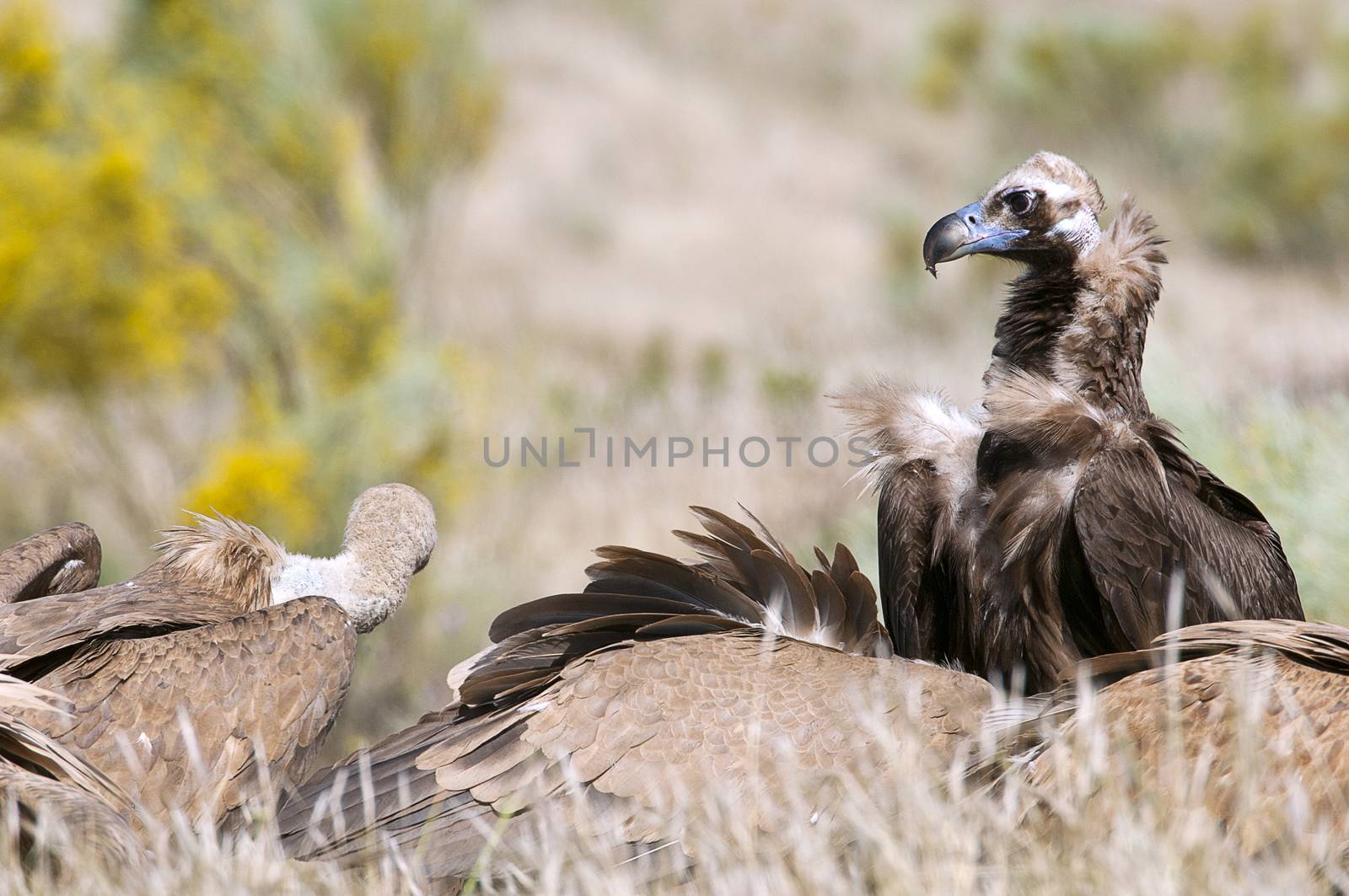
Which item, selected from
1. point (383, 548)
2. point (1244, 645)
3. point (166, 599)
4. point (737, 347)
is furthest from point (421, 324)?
point (1244, 645)

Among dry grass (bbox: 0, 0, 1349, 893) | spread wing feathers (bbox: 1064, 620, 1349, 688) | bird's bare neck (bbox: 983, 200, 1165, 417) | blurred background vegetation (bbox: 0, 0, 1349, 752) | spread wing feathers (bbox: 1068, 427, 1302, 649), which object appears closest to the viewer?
dry grass (bbox: 0, 0, 1349, 893)

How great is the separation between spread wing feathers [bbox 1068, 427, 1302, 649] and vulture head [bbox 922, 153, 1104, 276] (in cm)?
68

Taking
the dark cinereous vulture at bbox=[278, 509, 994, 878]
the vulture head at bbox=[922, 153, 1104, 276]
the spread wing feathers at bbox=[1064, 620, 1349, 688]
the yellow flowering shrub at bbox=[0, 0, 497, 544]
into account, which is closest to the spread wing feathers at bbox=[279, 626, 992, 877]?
the dark cinereous vulture at bbox=[278, 509, 994, 878]

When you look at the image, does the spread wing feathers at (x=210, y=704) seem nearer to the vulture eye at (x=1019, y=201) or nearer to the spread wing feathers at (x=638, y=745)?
the spread wing feathers at (x=638, y=745)

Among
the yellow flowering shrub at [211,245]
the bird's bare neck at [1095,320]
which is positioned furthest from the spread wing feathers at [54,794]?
the yellow flowering shrub at [211,245]

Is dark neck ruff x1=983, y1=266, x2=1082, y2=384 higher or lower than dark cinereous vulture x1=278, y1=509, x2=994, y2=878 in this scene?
higher

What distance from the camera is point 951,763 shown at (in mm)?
2834

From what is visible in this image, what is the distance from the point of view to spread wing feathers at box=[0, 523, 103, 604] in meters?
3.93

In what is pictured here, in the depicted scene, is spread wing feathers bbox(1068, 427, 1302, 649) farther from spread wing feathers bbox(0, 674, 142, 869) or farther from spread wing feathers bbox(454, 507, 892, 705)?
spread wing feathers bbox(0, 674, 142, 869)

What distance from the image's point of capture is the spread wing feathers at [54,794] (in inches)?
94.6

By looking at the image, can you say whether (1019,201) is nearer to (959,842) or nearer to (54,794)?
(959,842)

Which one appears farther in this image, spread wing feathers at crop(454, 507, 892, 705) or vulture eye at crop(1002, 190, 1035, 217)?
vulture eye at crop(1002, 190, 1035, 217)

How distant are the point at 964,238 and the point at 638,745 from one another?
161 cm

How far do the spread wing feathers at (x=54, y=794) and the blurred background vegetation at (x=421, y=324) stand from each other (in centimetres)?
254
